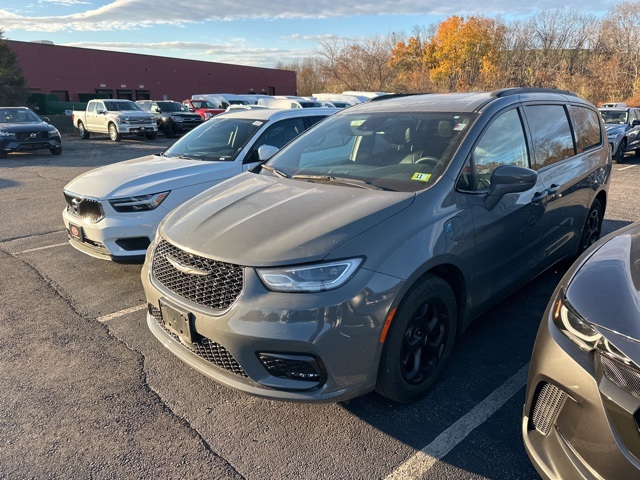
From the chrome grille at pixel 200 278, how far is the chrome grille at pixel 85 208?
2.10m

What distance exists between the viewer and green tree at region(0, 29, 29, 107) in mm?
28109

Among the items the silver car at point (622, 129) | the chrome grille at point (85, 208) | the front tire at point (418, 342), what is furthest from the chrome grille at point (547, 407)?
the silver car at point (622, 129)

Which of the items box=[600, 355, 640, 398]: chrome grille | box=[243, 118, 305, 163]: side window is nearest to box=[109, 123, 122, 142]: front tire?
box=[243, 118, 305, 163]: side window

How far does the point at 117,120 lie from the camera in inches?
809

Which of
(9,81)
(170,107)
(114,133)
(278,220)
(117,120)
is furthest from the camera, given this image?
(9,81)

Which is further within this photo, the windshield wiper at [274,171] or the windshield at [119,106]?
the windshield at [119,106]

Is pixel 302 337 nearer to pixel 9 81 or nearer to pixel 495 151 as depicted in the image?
pixel 495 151

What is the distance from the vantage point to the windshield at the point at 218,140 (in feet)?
18.7

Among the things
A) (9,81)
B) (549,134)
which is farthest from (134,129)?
(549,134)

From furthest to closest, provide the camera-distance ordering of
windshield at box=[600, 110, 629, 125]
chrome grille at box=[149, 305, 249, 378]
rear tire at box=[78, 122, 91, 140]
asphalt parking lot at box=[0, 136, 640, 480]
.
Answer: rear tire at box=[78, 122, 91, 140] < windshield at box=[600, 110, 629, 125] < chrome grille at box=[149, 305, 249, 378] < asphalt parking lot at box=[0, 136, 640, 480]

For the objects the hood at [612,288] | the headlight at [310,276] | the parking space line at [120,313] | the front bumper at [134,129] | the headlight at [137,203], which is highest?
the hood at [612,288]

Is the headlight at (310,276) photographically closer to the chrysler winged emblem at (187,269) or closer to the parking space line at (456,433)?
the chrysler winged emblem at (187,269)

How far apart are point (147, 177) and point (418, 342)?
11.3 feet

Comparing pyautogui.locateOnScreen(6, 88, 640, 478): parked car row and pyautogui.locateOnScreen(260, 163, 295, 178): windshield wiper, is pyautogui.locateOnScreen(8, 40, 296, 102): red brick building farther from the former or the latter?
pyautogui.locateOnScreen(6, 88, 640, 478): parked car row
